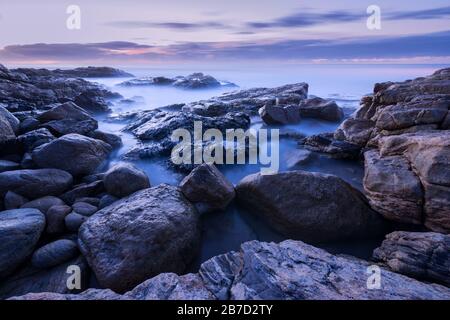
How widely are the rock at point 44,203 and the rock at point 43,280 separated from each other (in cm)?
130

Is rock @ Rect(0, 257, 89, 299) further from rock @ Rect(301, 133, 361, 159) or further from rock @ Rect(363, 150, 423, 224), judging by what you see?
rock @ Rect(301, 133, 361, 159)

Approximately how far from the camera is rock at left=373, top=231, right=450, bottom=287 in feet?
13.0

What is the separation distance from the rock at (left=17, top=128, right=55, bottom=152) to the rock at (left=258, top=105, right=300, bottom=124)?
25.0 feet

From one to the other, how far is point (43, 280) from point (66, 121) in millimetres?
6620

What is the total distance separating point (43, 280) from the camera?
4.70 metres

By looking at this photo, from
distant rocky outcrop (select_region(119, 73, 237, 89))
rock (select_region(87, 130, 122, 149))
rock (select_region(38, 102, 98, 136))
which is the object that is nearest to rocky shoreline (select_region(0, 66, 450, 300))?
rock (select_region(38, 102, 98, 136))

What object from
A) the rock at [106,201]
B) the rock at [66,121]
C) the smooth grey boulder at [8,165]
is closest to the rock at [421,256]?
the rock at [106,201]

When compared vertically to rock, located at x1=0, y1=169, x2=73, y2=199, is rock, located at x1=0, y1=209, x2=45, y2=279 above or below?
below

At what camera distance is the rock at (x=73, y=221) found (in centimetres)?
550
